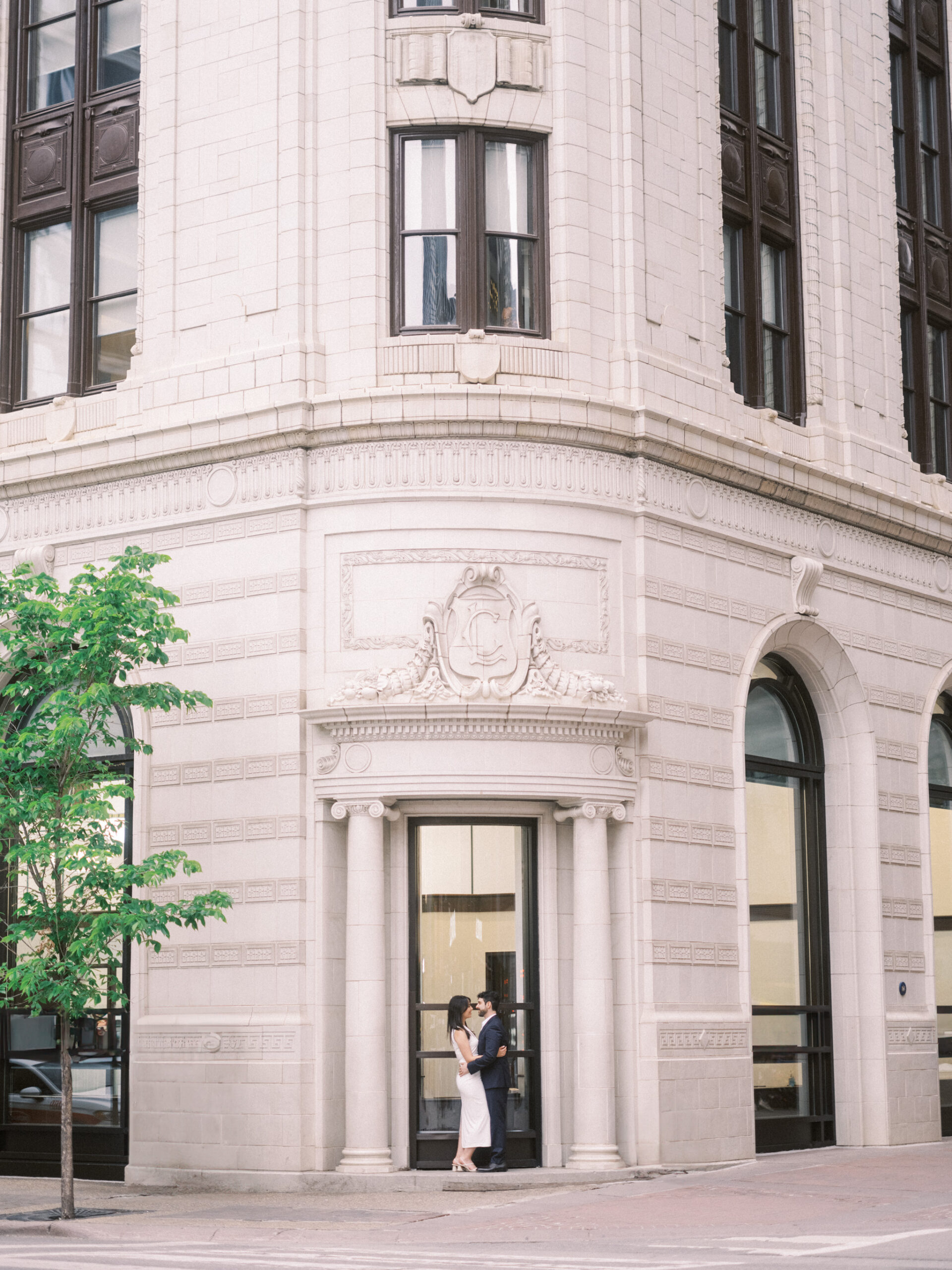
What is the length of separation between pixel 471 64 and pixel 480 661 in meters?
7.41

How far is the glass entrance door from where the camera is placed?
20.9m

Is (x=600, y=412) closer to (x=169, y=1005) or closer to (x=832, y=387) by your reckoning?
(x=832, y=387)

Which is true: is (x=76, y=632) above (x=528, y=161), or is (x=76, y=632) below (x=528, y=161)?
below

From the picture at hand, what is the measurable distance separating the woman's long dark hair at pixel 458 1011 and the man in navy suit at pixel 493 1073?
18 cm

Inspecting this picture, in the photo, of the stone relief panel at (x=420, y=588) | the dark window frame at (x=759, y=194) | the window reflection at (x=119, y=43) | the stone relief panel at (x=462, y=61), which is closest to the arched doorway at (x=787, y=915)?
the dark window frame at (x=759, y=194)

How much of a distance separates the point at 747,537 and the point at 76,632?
9.26 meters

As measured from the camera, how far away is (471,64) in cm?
2261

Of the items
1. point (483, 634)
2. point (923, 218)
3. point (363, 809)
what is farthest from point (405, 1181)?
point (923, 218)

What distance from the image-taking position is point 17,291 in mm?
25672

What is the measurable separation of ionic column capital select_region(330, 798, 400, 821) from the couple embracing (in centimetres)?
233

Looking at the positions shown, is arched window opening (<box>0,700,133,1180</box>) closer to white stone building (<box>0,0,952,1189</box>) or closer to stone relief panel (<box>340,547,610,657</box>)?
white stone building (<box>0,0,952,1189</box>)

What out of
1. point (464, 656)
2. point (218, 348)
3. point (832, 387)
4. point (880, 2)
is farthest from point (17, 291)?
point (880, 2)

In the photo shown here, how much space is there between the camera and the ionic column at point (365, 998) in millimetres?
20328

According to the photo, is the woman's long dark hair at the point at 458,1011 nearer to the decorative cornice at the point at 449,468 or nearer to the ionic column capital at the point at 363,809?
the ionic column capital at the point at 363,809
